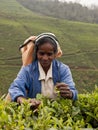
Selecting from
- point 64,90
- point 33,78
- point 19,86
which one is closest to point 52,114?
point 64,90

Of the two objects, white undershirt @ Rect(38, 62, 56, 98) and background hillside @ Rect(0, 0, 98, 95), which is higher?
white undershirt @ Rect(38, 62, 56, 98)

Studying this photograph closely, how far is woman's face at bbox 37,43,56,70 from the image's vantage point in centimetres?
308

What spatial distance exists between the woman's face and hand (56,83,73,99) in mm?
532

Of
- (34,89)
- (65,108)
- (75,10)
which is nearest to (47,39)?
(34,89)

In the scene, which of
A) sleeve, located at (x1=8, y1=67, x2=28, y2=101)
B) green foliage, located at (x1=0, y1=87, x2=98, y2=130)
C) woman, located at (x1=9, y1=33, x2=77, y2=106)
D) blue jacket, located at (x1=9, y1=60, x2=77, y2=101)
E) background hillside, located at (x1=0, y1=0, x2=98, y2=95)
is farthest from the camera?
background hillside, located at (x1=0, y1=0, x2=98, y2=95)

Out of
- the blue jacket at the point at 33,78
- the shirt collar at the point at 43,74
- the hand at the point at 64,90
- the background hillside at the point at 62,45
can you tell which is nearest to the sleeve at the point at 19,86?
the blue jacket at the point at 33,78

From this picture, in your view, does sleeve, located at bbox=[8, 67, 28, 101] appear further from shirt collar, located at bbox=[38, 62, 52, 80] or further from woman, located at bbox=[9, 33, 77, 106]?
shirt collar, located at bbox=[38, 62, 52, 80]

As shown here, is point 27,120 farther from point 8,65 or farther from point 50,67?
point 8,65

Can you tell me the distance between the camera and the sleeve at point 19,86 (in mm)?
2746

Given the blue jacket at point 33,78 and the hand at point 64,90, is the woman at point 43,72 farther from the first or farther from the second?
the hand at point 64,90

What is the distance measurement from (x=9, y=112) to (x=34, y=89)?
832mm

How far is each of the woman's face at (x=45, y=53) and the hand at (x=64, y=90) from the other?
1.75ft

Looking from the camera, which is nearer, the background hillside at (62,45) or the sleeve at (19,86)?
the sleeve at (19,86)

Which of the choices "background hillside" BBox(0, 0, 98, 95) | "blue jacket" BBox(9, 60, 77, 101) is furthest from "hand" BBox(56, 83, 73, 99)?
"background hillside" BBox(0, 0, 98, 95)
